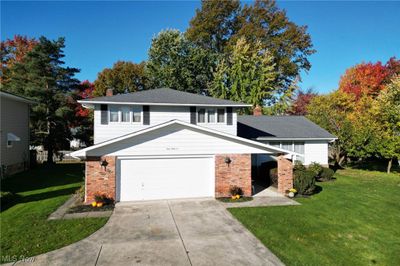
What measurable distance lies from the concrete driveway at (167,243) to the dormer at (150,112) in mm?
6734

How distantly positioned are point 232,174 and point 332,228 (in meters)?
5.45

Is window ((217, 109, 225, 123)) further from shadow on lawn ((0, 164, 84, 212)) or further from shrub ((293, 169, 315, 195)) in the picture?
shadow on lawn ((0, 164, 84, 212))

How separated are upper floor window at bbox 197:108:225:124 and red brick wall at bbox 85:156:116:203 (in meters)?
7.44

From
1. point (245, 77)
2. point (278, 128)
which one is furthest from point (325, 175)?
point (245, 77)

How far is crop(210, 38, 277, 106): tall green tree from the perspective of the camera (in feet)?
113

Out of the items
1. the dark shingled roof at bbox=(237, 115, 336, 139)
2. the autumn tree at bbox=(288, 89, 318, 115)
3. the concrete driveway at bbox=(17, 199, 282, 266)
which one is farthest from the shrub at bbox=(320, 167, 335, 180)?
the autumn tree at bbox=(288, 89, 318, 115)

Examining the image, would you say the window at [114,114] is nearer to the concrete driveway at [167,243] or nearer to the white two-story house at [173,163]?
the white two-story house at [173,163]

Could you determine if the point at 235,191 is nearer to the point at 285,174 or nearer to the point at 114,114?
the point at 285,174

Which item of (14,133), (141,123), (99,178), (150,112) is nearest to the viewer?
(99,178)

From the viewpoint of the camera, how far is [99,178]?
1252 cm

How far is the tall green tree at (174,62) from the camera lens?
1341 inches

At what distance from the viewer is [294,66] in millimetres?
37906

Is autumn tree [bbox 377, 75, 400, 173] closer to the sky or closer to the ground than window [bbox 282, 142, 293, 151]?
closer to the sky

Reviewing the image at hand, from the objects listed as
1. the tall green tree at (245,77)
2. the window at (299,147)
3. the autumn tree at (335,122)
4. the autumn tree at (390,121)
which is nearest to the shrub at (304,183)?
the window at (299,147)
